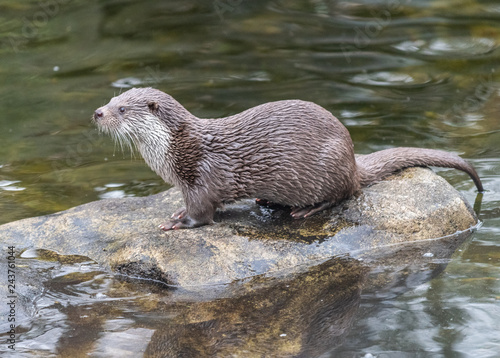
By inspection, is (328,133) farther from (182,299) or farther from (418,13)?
(418,13)

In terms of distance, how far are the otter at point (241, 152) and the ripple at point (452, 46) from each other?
4034mm

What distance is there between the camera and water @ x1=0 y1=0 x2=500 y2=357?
2939mm

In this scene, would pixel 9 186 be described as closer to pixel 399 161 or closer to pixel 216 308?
pixel 216 308

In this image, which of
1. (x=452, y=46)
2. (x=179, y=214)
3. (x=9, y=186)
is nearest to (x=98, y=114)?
(x=179, y=214)

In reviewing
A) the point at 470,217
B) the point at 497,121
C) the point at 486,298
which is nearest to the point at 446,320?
the point at 486,298

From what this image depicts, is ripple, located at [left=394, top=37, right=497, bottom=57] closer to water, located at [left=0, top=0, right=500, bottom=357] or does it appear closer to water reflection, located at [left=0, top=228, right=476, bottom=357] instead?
water, located at [left=0, top=0, right=500, bottom=357]

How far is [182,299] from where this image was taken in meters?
3.23

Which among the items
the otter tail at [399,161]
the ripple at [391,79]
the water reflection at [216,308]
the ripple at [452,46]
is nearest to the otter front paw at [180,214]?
the water reflection at [216,308]

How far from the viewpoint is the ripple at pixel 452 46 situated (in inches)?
288

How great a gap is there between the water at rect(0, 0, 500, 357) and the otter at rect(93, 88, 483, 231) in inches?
26.9

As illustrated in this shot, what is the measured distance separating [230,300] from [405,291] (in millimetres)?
841

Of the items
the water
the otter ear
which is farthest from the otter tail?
the otter ear

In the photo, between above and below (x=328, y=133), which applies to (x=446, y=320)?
below

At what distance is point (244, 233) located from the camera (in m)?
3.61
